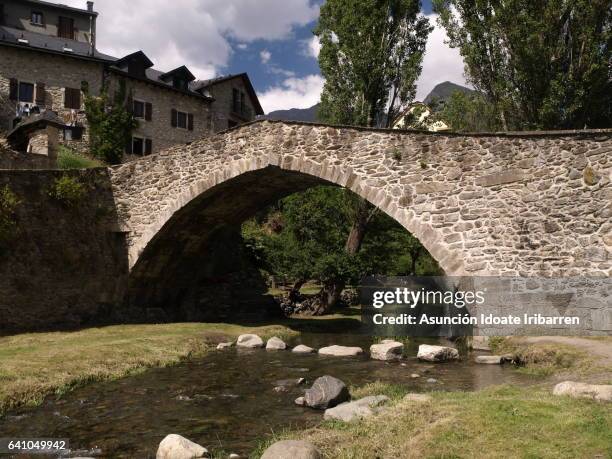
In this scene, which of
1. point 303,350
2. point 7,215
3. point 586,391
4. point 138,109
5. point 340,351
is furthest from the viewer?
point 138,109

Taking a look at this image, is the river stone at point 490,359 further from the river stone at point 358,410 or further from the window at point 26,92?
the window at point 26,92

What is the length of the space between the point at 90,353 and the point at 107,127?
2028 centimetres

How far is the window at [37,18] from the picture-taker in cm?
3041

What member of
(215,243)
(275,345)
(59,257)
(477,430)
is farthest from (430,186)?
(59,257)

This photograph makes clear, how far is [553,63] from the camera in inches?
564

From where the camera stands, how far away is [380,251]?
63.1 feet

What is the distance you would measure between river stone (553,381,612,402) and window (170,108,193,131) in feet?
96.3

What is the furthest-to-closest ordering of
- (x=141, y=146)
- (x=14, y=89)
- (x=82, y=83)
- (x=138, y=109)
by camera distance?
1. (x=141, y=146)
2. (x=138, y=109)
3. (x=82, y=83)
4. (x=14, y=89)

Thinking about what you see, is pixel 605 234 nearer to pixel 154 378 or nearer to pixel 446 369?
pixel 446 369

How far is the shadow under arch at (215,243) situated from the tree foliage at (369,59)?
4.51 meters

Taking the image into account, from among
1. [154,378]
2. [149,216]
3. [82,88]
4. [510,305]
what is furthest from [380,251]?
[82,88]

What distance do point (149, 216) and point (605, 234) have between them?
11.3 meters

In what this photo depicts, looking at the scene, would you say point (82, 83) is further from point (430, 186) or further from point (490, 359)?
point (490, 359)
